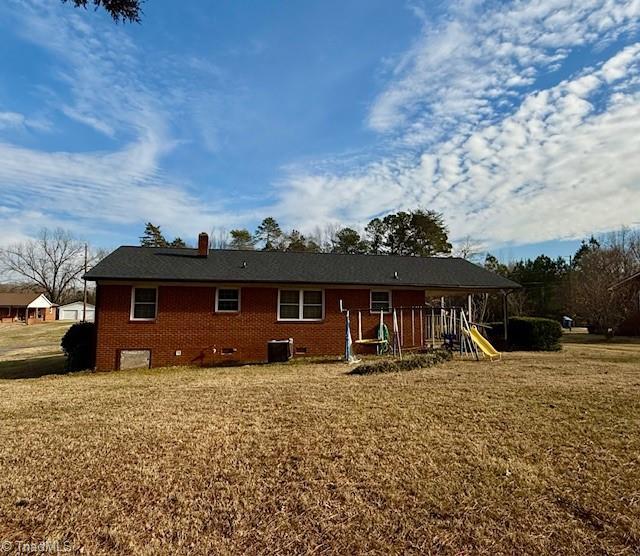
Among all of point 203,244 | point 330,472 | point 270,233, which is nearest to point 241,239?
point 270,233

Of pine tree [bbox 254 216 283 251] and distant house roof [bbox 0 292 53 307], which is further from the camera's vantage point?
distant house roof [bbox 0 292 53 307]

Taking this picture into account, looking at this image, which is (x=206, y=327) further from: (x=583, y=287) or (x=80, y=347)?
(x=583, y=287)

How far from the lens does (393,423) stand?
6.14m

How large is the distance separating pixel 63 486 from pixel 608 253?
40.6m

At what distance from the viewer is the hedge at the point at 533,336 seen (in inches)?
704

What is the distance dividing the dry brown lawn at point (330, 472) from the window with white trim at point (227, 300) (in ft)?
22.2

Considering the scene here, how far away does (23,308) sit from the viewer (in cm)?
5725

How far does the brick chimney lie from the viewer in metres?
16.8

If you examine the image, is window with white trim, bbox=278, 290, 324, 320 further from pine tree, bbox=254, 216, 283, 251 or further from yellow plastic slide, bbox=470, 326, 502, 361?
pine tree, bbox=254, 216, 283, 251

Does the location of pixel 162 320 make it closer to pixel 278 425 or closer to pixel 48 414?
pixel 48 414

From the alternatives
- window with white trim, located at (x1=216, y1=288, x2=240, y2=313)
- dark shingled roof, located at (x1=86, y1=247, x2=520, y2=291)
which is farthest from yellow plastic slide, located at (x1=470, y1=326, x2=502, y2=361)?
window with white trim, located at (x1=216, y1=288, x2=240, y2=313)

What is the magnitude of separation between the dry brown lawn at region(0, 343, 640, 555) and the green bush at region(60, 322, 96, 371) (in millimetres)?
6459

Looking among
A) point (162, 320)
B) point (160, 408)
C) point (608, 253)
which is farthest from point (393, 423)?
point (608, 253)

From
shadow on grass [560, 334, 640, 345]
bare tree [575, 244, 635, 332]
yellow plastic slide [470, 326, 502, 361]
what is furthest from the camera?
bare tree [575, 244, 635, 332]
